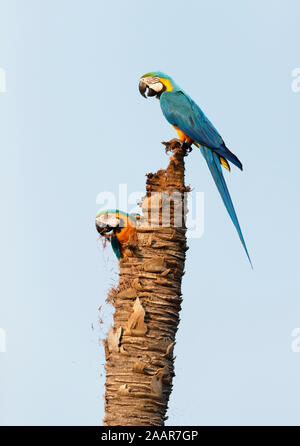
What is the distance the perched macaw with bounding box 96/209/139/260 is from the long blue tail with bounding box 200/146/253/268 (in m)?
0.87

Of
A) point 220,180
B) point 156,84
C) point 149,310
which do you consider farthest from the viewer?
point 156,84

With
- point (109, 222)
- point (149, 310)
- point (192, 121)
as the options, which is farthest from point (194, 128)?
point (149, 310)

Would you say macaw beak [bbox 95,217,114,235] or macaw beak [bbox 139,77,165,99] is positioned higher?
macaw beak [bbox 139,77,165,99]

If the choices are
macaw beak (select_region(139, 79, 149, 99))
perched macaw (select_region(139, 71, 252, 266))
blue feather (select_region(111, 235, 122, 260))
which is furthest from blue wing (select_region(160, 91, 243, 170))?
blue feather (select_region(111, 235, 122, 260))

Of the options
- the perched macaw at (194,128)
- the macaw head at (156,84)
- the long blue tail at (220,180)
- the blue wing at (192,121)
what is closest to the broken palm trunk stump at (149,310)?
the long blue tail at (220,180)

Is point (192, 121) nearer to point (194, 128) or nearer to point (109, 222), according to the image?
point (194, 128)

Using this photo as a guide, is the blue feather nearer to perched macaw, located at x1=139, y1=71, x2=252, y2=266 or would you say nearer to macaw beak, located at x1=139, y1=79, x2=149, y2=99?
perched macaw, located at x1=139, y1=71, x2=252, y2=266

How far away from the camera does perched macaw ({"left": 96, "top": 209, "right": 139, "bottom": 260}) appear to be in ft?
17.4

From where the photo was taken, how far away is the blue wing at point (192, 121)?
6293 mm

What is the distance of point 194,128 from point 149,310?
2634 millimetres

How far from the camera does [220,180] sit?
237 inches

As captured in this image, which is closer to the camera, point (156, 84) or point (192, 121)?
point (192, 121)
